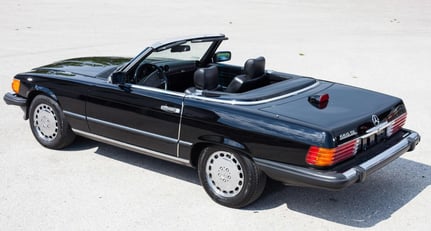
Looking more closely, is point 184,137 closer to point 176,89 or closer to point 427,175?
point 176,89

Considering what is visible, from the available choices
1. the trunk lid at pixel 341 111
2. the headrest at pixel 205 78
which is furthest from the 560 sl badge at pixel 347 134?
the headrest at pixel 205 78

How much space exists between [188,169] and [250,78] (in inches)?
44.0

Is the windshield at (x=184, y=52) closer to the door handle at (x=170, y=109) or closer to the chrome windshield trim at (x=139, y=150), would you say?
the door handle at (x=170, y=109)

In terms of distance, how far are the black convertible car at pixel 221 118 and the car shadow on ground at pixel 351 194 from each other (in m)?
0.40

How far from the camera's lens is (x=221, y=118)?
4918mm

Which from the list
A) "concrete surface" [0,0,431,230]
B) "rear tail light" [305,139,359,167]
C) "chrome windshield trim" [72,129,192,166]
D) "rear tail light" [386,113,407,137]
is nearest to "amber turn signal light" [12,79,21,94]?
"concrete surface" [0,0,431,230]

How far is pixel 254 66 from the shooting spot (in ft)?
18.9

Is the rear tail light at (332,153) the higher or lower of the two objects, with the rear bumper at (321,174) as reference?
higher

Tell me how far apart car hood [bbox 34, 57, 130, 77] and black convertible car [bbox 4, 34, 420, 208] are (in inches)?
1.0

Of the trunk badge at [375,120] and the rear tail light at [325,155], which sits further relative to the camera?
the trunk badge at [375,120]

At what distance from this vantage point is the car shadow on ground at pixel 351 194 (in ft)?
16.4

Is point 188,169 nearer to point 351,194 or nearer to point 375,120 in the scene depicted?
Answer: point 351,194

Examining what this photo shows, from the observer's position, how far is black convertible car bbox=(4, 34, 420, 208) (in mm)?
4617

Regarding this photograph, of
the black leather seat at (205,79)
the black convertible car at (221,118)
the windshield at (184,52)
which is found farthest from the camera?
the windshield at (184,52)
